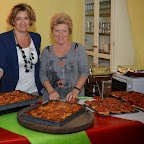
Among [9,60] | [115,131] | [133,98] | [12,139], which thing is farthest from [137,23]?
[12,139]

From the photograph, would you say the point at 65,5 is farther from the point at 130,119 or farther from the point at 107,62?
the point at 130,119

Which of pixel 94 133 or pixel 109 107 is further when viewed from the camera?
pixel 109 107

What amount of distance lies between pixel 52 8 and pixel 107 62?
1.20 m

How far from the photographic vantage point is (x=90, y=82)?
12.0 feet

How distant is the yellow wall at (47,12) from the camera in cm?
404

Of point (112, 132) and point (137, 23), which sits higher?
point (137, 23)

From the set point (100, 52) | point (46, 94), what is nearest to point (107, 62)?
point (100, 52)

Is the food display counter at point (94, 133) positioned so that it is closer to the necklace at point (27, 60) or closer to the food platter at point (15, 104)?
the food platter at point (15, 104)

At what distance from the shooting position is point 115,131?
69.9 inches

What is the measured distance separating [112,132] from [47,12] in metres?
2.88

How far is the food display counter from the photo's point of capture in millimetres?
1601

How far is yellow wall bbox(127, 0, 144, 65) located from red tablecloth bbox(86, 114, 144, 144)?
1.77m

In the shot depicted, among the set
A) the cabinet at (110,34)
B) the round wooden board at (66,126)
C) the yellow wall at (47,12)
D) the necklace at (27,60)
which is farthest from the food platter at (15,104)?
the yellow wall at (47,12)

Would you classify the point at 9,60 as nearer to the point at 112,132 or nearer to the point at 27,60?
the point at 27,60
